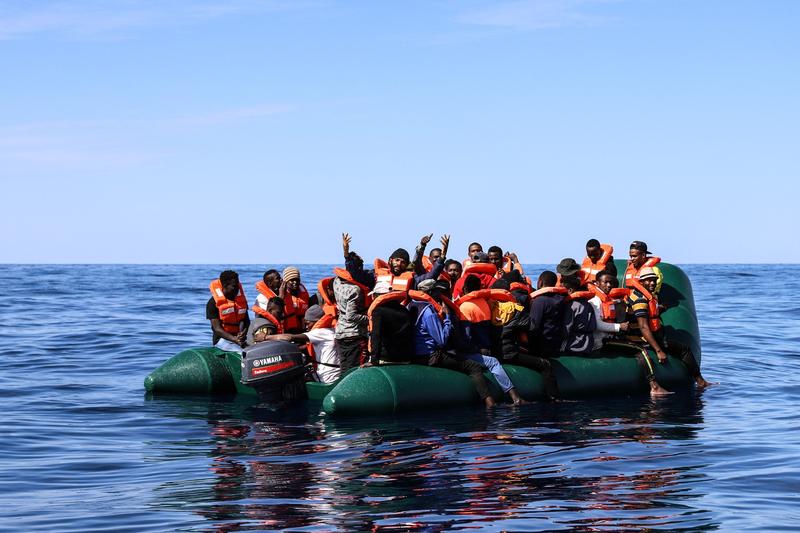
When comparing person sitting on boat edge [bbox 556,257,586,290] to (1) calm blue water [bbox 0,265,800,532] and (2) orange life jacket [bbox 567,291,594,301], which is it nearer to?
(2) orange life jacket [bbox 567,291,594,301]

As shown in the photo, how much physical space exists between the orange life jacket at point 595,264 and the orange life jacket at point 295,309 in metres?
3.99

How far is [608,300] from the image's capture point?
43.5ft

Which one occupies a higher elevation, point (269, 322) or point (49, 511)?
point (269, 322)

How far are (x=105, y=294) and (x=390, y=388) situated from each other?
35.0m

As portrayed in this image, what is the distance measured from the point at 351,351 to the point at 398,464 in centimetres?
316

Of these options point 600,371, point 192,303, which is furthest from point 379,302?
point 192,303

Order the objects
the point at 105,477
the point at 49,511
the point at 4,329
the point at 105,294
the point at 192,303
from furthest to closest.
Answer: the point at 105,294 → the point at 192,303 → the point at 4,329 → the point at 105,477 → the point at 49,511

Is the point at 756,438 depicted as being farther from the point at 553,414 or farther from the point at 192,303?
the point at 192,303

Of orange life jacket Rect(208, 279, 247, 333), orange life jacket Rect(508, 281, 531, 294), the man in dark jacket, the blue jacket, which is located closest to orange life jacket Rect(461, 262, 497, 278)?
orange life jacket Rect(508, 281, 531, 294)

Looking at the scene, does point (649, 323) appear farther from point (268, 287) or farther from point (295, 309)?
point (268, 287)

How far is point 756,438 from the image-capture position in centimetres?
1074

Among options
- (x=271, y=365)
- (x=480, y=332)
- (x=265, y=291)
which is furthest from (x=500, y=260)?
(x=271, y=365)

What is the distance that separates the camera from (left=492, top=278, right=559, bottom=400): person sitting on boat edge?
1243cm

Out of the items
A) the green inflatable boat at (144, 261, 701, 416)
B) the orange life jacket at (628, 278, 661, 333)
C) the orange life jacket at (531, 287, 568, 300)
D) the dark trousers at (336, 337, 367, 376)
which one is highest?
the orange life jacket at (531, 287, 568, 300)
